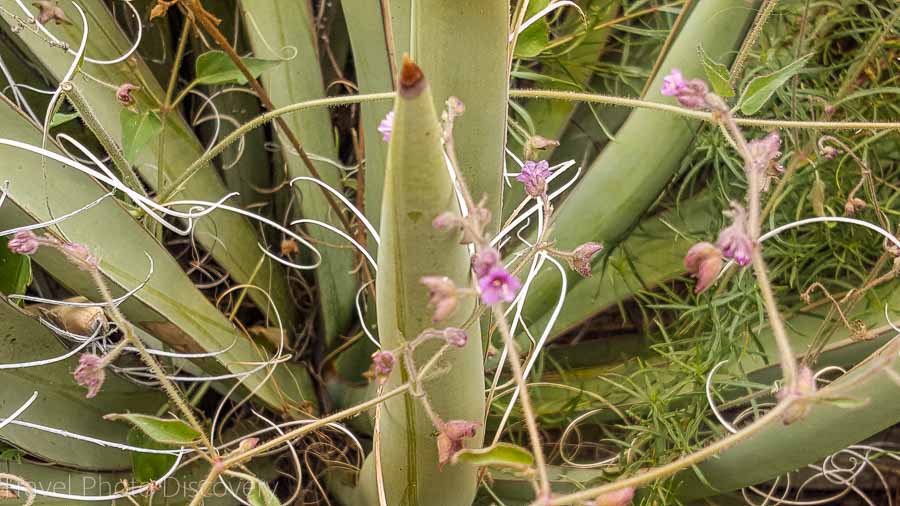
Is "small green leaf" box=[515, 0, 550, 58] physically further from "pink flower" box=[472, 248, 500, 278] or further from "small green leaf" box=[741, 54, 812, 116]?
"pink flower" box=[472, 248, 500, 278]

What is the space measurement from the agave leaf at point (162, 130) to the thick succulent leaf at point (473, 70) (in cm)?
33

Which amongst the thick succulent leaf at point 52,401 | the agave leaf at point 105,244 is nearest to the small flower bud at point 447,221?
the agave leaf at point 105,244

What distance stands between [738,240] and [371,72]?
448mm

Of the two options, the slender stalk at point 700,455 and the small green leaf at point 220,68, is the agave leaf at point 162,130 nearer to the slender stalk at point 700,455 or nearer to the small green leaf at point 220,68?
the small green leaf at point 220,68

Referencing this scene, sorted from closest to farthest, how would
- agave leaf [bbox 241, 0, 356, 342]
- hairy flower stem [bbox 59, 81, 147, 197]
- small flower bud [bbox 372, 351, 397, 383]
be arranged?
small flower bud [bbox 372, 351, 397, 383]
hairy flower stem [bbox 59, 81, 147, 197]
agave leaf [bbox 241, 0, 356, 342]

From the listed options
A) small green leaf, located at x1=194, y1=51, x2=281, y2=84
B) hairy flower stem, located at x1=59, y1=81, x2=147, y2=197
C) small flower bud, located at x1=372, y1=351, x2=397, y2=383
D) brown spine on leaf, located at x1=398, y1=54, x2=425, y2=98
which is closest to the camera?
brown spine on leaf, located at x1=398, y1=54, x2=425, y2=98

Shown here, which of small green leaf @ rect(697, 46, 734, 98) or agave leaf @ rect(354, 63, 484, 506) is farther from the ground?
small green leaf @ rect(697, 46, 734, 98)

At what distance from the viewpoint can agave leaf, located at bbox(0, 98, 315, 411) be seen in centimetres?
60

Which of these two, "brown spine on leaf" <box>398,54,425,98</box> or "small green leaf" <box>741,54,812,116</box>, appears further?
"small green leaf" <box>741,54,812,116</box>

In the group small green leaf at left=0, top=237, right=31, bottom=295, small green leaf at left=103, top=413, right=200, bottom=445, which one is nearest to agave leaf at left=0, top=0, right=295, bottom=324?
small green leaf at left=0, top=237, right=31, bottom=295

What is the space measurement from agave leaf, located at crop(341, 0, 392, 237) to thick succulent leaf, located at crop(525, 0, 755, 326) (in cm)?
19

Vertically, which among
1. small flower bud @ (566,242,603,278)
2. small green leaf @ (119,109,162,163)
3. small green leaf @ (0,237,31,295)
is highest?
small green leaf @ (119,109,162,163)

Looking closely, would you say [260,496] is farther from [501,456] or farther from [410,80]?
[410,80]

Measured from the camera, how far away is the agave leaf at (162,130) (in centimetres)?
70
